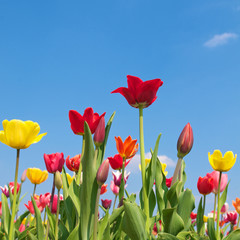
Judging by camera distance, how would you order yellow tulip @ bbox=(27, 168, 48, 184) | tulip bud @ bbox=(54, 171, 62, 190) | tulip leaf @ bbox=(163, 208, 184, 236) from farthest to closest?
yellow tulip @ bbox=(27, 168, 48, 184) → tulip bud @ bbox=(54, 171, 62, 190) → tulip leaf @ bbox=(163, 208, 184, 236)

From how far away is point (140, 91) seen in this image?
7.05 ft

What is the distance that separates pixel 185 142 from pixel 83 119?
66 cm

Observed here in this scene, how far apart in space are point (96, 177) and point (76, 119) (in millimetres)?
552

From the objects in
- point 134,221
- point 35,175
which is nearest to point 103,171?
point 134,221

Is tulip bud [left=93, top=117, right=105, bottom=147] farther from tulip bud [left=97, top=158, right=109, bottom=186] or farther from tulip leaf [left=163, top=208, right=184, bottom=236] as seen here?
tulip leaf [left=163, top=208, right=184, bottom=236]

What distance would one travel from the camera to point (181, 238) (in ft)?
6.75

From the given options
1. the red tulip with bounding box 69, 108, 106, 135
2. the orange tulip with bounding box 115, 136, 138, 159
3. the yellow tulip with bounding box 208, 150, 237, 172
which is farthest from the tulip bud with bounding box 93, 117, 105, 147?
the yellow tulip with bounding box 208, 150, 237, 172

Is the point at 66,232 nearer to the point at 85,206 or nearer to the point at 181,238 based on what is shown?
the point at 85,206

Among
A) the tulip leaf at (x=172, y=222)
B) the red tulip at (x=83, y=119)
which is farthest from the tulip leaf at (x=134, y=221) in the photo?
the red tulip at (x=83, y=119)

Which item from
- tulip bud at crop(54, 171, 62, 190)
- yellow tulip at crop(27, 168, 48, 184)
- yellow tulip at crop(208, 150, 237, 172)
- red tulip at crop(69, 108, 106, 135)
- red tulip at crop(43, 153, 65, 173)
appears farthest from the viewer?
yellow tulip at crop(27, 168, 48, 184)

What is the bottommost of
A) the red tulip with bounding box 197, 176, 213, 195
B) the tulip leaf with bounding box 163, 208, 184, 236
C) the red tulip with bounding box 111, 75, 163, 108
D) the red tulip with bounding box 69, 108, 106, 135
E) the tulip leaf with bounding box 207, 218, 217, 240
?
the tulip leaf with bounding box 207, 218, 217, 240

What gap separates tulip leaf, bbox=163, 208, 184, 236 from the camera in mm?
2012

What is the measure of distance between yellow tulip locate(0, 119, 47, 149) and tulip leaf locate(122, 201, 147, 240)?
2.59ft

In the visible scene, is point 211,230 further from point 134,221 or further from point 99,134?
point 99,134
